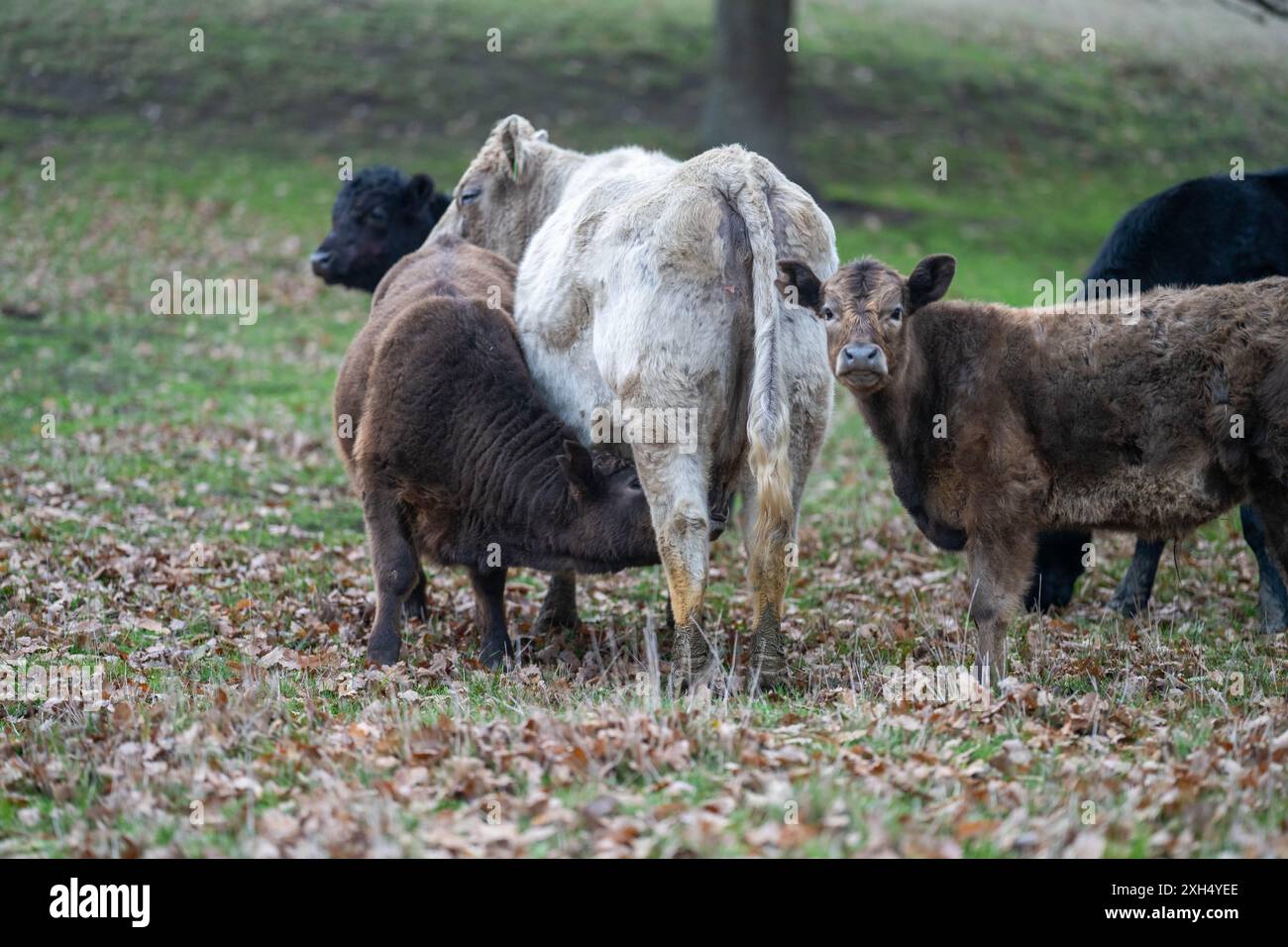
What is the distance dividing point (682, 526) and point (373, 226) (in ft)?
19.0

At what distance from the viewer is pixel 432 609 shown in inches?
381

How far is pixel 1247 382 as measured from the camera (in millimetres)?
6930

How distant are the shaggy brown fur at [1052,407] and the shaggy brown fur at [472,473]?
1.62 meters

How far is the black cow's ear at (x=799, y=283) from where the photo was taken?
6984 millimetres

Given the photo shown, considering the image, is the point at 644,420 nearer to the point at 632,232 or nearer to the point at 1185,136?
the point at 632,232

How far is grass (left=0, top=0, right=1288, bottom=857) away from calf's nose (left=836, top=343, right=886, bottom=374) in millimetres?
1719

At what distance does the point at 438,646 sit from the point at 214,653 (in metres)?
1.39

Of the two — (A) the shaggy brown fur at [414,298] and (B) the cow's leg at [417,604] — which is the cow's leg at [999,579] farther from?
(B) the cow's leg at [417,604]

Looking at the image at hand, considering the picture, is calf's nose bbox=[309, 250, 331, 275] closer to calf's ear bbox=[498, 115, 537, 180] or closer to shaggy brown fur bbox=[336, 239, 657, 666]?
calf's ear bbox=[498, 115, 537, 180]
